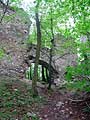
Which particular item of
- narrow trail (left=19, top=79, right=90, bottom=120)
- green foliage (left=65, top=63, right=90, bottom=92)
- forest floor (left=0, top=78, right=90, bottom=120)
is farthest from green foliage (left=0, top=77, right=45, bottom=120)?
green foliage (left=65, top=63, right=90, bottom=92)

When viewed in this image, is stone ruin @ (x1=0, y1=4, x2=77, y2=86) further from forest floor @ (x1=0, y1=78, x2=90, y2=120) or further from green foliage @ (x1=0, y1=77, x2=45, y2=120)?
forest floor @ (x1=0, y1=78, x2=90, y2=120)

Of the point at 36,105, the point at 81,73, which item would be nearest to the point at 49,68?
the point at 36,105

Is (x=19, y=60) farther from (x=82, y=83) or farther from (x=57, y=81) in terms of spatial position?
(x=82, y=83)

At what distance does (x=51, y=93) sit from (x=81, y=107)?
365 cm

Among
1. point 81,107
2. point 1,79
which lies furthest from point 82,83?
point 1,79

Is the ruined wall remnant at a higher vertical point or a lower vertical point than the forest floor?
higher

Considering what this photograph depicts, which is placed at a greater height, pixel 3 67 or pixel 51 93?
pixel 3 67

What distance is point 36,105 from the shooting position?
12727 millimetres

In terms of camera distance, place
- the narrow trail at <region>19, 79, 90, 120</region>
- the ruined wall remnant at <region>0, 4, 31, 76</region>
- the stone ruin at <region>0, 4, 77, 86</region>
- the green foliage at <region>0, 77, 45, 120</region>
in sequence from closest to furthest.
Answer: the green foliage at <region>0, 77, 45, 120</region> < the narrow trail at <region>19, 79, 90, 120</region> < the ruined wall remnant at <region>0, 4, 31, 76</region> < the stone ruin at <region>0, 4, 77, 86</region>

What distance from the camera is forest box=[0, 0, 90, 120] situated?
33.9ft

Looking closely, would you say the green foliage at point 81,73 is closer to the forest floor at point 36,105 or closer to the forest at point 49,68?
the forest at point 49,68

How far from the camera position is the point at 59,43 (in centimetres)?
1880

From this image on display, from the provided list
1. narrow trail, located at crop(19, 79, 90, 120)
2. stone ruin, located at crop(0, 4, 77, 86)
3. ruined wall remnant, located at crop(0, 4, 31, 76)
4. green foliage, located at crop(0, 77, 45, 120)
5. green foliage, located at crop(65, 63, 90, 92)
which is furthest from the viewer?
stone ruin, located at crop(0, 4, 77, 86)

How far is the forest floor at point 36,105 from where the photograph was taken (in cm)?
1142
